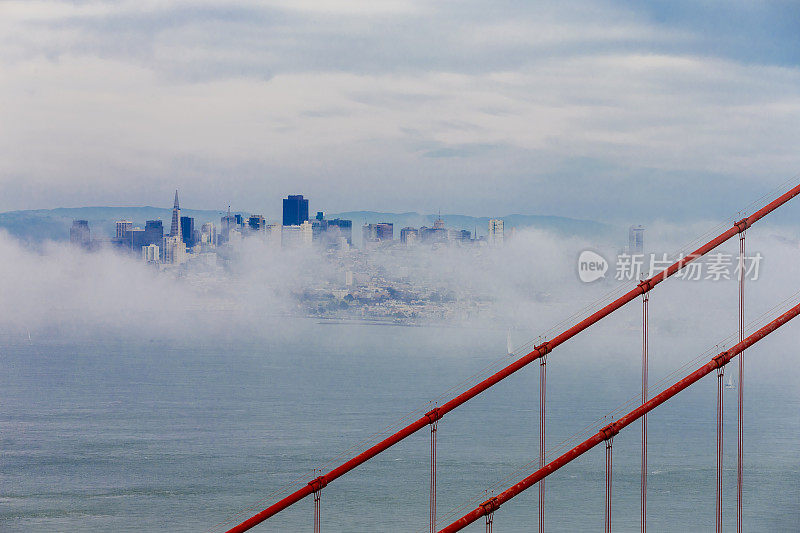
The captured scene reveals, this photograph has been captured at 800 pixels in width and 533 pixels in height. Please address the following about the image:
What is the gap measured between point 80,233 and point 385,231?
1910 centimetres

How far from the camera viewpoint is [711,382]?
42.7 meters

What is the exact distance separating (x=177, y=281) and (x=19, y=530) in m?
39.8

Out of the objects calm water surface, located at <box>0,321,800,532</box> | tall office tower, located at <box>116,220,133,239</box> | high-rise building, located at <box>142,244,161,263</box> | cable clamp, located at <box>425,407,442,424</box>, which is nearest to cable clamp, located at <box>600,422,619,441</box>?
cable clamp, located at <box>425,407,442,424</box>

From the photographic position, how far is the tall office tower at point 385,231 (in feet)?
187

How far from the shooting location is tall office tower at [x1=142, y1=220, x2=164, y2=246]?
5709 centimetres

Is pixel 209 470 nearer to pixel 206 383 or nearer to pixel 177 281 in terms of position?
pixel 206 383

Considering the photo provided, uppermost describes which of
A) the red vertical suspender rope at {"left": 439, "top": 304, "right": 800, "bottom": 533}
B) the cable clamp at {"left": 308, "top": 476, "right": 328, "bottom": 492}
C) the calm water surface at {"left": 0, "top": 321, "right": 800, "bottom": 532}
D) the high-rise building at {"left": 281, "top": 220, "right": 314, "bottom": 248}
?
the high-rise building at {"left": 281, "top": 220, "right": 314, "bottom": 248}

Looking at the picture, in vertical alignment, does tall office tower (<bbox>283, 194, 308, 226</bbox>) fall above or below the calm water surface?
above

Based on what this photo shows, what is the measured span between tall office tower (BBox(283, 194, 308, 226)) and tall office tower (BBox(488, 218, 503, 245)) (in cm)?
1177

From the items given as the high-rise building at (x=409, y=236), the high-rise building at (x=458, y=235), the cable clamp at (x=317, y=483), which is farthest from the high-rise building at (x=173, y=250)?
the cable clamp at (x=317, y=483)

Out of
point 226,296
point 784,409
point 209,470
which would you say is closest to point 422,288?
point 226,296

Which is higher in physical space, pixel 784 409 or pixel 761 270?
pixel 761 270

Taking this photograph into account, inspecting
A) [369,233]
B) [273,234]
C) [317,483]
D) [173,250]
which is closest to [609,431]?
[317,483]

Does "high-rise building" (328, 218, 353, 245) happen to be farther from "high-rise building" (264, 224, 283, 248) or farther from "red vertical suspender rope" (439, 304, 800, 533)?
"red vertical suspender rope" (439, 304, 800, 533)
